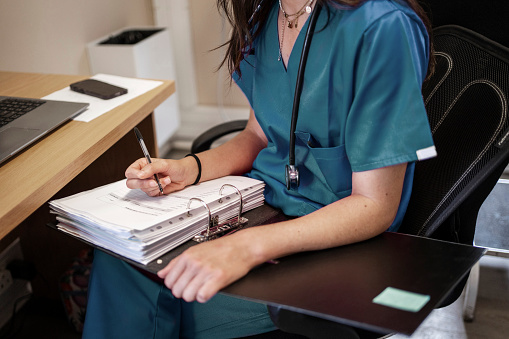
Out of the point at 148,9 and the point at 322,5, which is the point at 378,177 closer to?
the point at 322,5

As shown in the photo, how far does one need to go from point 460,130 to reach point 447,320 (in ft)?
2.76

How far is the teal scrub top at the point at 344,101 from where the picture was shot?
751 mm

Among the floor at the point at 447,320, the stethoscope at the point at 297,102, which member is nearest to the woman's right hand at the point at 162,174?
the stethoscope at the point at 297,102

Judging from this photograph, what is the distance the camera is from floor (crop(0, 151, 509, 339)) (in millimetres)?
1502

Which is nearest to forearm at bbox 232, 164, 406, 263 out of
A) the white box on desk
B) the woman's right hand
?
→ the woman's right hand

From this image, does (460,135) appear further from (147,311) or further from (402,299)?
(147,311)

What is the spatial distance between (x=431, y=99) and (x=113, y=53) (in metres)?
1.42

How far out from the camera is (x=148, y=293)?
87 centimetres

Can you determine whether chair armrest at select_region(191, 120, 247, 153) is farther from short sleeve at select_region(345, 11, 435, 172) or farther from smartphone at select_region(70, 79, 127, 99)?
short sleeve at select_region(345, 11, 435, 172)

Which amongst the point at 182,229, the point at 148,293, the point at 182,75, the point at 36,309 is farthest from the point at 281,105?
the point at 182,75

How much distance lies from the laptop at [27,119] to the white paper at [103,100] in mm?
25

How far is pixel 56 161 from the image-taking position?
91 cm

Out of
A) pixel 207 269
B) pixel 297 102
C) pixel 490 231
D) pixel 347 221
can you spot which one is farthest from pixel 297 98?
pixel 490 231

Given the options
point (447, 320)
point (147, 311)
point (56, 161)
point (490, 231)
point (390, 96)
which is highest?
point (390, 96)
